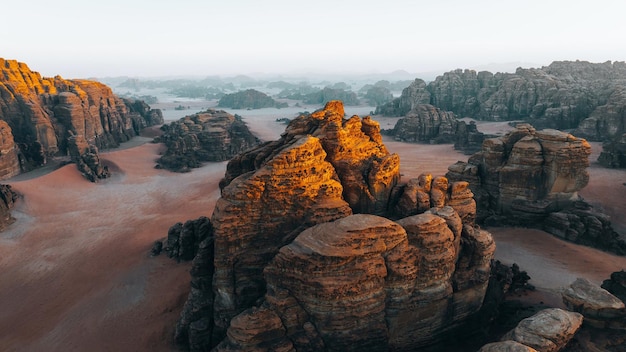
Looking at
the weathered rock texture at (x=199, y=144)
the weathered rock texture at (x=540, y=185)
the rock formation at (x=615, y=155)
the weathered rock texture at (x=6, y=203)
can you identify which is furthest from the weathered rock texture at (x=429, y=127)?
the weathered rock texture at (x=6, y=203)

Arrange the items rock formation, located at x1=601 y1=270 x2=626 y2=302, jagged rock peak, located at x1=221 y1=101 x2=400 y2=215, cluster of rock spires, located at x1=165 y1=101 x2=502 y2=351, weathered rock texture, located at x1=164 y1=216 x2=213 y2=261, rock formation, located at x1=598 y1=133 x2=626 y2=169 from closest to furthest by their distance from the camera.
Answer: cluster of rock spires, located at x1=165 y1=101 x2=502 y2=351 < rock formation, located at x1=601 y1=270 x2=626 y2=302 < jagged rock peak, located at x1=221 y1=101 x2=400 y2=215 < weathered rock texture, located at x1=164 y1=216 x2=213 y2=261 < rock formation, located at x1=598 y1=133 x2=626 y2=169

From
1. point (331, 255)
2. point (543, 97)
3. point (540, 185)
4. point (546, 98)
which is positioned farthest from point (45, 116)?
point (543, 97)

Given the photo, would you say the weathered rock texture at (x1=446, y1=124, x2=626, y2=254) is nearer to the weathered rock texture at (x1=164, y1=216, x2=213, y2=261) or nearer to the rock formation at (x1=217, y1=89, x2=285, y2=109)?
the weathered rock texture at (x1=164, y1=216, x2=213, y2=261)

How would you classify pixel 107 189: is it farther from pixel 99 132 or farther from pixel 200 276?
pixel 200 276

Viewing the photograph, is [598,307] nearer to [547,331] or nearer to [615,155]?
[547,331]

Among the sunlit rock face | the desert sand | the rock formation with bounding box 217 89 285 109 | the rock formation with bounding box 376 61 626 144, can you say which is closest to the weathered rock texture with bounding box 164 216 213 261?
the desert sand

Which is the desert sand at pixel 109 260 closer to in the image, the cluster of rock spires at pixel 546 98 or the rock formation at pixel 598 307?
the rock formation at pixel 598 307
